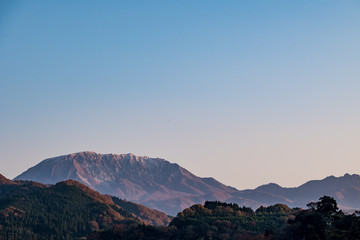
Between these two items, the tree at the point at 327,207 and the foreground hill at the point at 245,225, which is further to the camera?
the tree at the point at 327,207

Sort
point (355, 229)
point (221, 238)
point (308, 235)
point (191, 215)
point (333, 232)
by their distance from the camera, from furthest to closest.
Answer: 1. point (191, 215)
2. point (221, 238)
3. point (308, 235)
4. point (333, 232)
5. point (355, 229)

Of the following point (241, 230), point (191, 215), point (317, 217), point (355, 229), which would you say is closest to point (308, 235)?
point (317, 217)

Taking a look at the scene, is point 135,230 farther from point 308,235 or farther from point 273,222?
point 308,235

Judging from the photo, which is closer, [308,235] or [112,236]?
[308,235]

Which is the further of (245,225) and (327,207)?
(245,225)

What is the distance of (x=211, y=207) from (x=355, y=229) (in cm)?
11157

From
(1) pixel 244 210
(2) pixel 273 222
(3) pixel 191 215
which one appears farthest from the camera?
(1) pixel 244 210

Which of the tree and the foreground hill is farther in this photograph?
the tree

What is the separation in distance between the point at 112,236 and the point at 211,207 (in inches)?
1985

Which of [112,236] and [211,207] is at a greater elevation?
[211,207]

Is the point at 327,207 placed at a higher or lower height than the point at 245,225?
higher

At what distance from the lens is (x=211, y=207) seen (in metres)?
190

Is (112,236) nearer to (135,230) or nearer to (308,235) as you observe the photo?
(135,230)

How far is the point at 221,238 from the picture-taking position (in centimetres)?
14712
